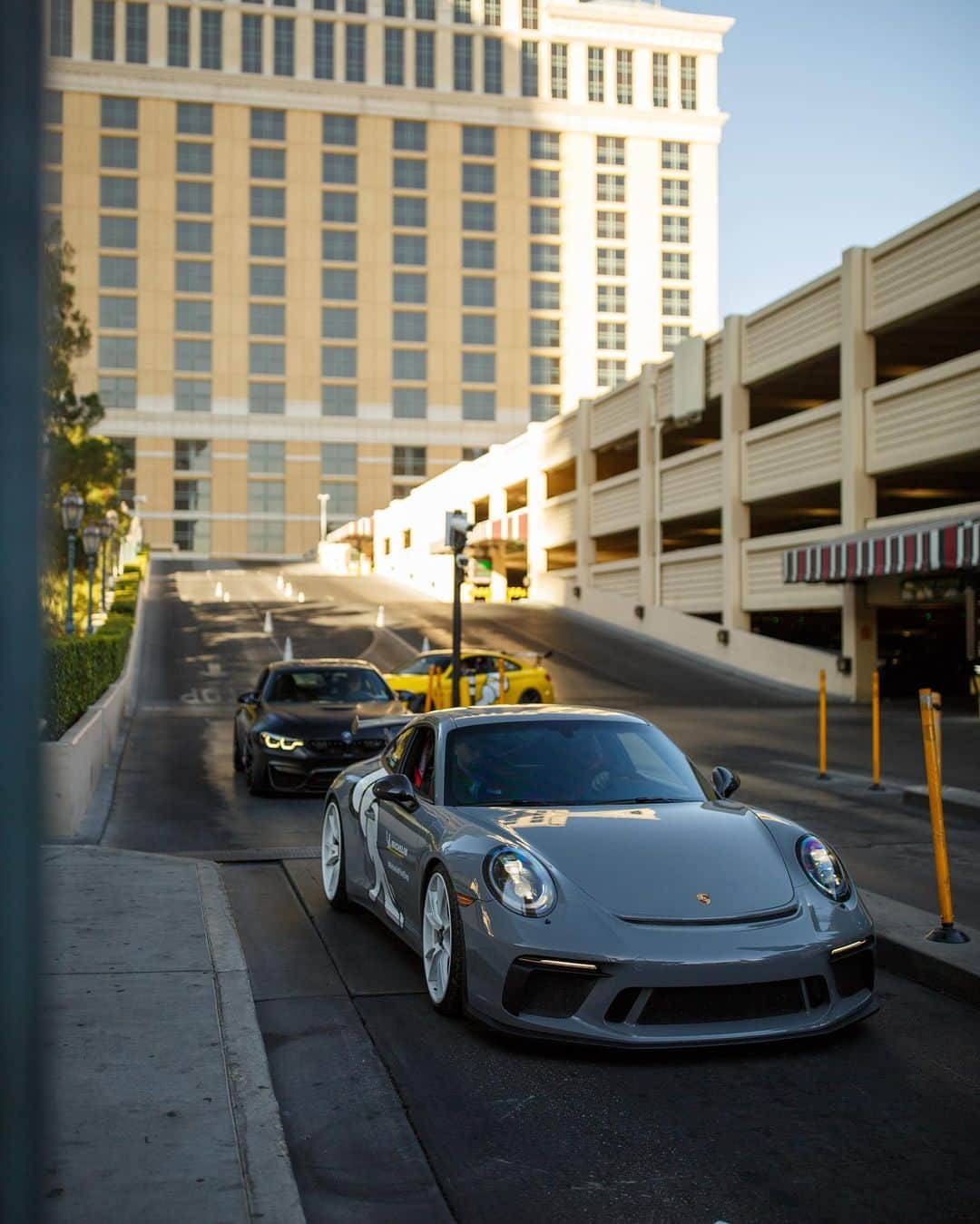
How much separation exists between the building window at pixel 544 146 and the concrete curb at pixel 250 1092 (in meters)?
113

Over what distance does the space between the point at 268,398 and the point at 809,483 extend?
7810 centimetres

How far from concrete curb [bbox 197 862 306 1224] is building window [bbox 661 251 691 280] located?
114 m

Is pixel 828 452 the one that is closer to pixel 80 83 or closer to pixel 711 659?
pixel 711 659

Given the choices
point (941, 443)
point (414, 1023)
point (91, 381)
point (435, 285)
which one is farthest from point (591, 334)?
point (414, 1023)

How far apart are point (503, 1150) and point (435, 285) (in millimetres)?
109588

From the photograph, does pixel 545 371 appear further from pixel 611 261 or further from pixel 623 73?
pixel 623 73

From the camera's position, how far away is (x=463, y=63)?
111750 mm

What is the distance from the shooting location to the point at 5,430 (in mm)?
1422

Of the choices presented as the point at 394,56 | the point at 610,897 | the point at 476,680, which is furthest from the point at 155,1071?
the point at 394,56

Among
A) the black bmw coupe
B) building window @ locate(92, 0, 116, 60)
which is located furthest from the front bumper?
building window @ locate(92, 0, 116, 60)

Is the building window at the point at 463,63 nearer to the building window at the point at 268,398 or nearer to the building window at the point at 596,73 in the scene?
the building window at the point at 596,73

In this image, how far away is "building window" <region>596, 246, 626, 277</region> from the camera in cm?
11444

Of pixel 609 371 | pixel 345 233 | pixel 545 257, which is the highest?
pixel 345 233

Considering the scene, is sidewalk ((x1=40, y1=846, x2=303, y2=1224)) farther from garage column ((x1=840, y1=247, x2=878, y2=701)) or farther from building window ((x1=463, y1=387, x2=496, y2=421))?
building window ((x1=463, y1=387, x2=496, y2=421))
